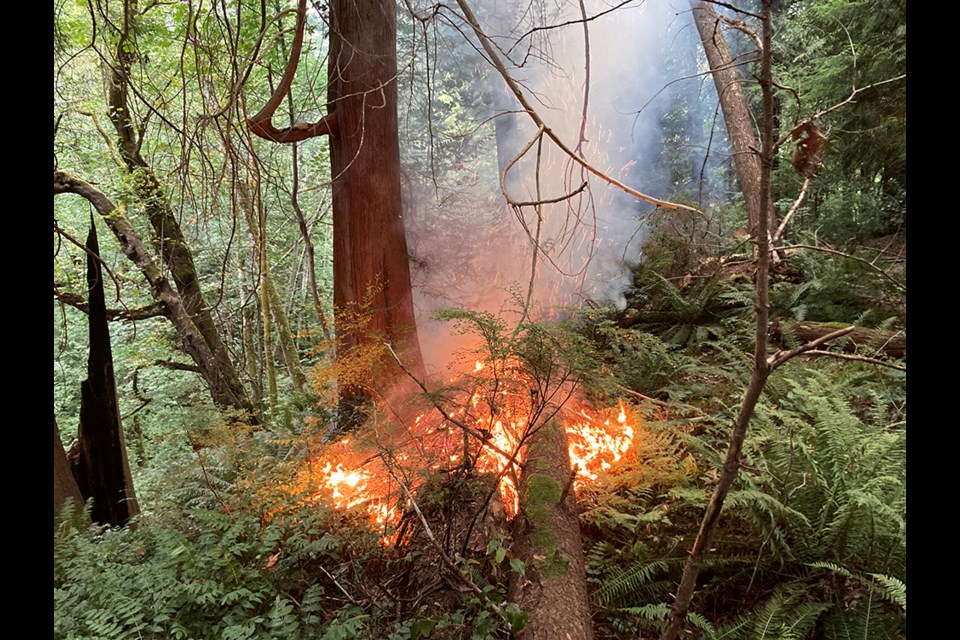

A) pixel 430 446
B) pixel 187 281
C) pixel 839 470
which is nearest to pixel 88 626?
pixel 430 446

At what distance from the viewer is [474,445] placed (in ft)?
9.73

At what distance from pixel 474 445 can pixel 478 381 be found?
1.38ft

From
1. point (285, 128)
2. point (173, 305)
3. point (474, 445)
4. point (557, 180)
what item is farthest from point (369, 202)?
point (557, 180)

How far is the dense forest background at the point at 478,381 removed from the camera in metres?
2.01

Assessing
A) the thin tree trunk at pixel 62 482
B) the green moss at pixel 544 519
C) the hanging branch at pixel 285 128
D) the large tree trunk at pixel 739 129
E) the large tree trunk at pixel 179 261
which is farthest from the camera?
the large tree trunk at pixel 739 129

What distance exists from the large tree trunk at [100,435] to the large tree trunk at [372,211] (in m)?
1.81

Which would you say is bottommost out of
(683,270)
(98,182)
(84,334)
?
(683,270)

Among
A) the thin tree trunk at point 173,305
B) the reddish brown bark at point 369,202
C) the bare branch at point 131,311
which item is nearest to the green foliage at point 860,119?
the reddish brown bark at point 369,202

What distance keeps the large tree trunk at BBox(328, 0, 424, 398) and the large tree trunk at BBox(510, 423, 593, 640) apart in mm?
1441

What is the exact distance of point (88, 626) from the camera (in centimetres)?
192

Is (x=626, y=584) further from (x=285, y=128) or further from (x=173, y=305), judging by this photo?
(x=173, y=305)

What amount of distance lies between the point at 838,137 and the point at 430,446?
460 cm

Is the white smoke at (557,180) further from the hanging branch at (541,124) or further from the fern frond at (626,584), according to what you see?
the hanging branch at (541,124)
